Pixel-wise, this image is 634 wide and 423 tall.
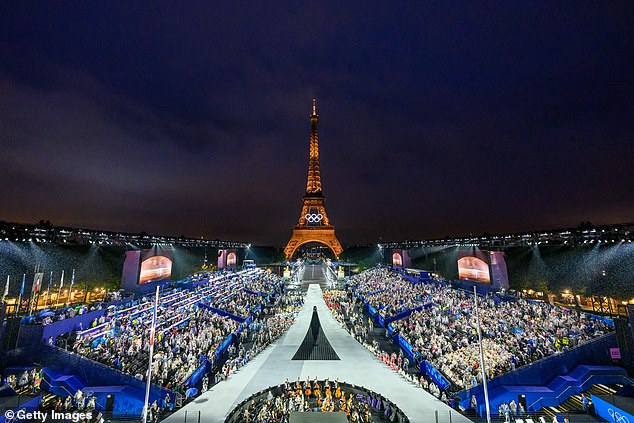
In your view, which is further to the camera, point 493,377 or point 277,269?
point 277,269

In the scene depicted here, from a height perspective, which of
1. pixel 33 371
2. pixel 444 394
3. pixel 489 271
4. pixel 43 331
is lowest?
pixel 444 394

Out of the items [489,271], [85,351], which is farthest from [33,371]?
[489,271]

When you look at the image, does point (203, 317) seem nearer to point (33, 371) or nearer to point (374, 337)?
point (33, 371)

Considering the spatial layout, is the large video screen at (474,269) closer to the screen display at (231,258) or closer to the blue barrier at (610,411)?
the blue barrier at (610,411)

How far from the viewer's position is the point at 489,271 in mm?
37094

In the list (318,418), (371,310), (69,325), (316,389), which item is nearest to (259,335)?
(316,389)

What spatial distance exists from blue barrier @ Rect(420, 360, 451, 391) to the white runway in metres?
1.09

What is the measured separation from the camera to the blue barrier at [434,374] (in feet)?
43.9

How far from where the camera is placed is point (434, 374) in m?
14.5

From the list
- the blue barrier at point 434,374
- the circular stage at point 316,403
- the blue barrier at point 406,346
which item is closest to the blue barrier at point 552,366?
the blue barrier at point 434,374

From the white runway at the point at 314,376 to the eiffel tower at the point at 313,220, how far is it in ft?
154

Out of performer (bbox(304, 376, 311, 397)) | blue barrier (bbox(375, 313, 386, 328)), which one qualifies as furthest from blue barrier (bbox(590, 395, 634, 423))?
blue barrier (bbox(375, 313, 386, 328))

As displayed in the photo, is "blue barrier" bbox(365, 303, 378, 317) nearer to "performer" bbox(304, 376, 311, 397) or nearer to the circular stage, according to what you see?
the circular stage

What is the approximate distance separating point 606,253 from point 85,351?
1944 inches
